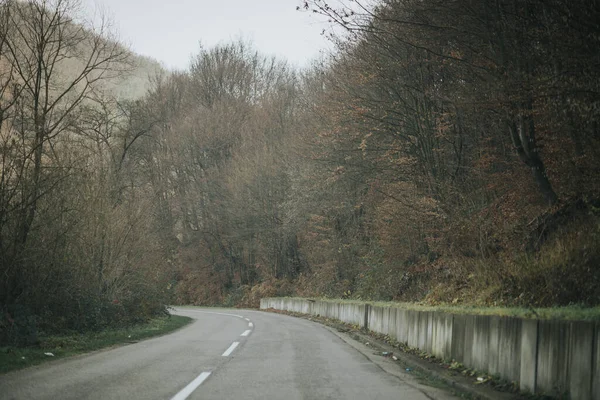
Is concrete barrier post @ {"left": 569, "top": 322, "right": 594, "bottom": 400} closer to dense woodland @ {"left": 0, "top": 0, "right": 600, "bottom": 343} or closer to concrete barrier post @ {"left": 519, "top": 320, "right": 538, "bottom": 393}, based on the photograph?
concrete barrier post @ {"left": 519, "top": 320, "right": 538, "bottom": 393}

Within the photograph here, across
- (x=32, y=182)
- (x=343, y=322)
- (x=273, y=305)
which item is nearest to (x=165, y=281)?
(x=343, y=322)

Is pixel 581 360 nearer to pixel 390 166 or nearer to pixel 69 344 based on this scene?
pixel 69 344

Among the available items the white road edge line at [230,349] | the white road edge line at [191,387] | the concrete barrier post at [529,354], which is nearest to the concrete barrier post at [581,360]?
the concrete barrier post at [529,354]

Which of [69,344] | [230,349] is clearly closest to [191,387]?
[230,349]

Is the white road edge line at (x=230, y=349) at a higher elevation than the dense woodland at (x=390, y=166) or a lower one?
lower

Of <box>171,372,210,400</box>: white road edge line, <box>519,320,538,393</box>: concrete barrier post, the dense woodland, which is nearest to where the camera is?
<box>519,320,538,393</box>: concrete barrier post

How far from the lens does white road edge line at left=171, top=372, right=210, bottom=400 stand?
23.1 feet

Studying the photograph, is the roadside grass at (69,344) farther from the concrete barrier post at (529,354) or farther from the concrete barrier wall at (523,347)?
the concrete barrier post at (529,354)

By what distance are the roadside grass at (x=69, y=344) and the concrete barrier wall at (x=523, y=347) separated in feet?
23.4

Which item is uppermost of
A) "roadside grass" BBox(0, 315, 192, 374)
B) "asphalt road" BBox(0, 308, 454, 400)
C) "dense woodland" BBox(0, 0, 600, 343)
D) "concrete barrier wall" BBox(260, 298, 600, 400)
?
"dense woodland" BBox(0, 0, 600, 343)

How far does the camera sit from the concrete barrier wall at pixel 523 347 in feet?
18.7

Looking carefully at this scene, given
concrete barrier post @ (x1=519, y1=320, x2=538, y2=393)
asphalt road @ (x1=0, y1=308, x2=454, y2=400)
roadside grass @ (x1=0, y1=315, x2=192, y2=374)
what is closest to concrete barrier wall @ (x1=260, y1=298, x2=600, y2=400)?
concrete barrier post @ (x1=519, y1=320, x2=538, y2=393)

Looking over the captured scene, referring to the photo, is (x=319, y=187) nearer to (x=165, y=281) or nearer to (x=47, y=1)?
(x=165, y=281)

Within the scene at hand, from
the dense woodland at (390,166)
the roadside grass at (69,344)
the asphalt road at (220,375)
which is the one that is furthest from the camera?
the dense woodland at (390,166)
